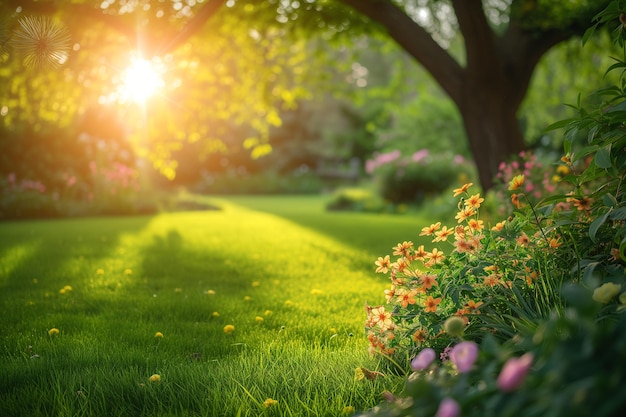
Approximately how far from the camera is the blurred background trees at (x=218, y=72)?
6.20m

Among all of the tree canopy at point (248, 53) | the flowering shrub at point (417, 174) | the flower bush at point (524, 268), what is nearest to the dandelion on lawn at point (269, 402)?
the flower bush at point (524, 268)

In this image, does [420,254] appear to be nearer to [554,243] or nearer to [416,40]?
[554,243]

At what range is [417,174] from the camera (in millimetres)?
14648

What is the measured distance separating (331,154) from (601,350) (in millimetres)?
32438

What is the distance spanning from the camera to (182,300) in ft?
12.8

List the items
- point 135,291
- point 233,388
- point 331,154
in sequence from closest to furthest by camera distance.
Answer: point 233,388 → point 135,291 → point 331,154

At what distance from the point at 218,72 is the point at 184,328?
22.7 feet

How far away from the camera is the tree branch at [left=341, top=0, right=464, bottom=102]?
20.0 ft

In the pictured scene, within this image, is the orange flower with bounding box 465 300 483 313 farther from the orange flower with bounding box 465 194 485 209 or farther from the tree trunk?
the tree trunk

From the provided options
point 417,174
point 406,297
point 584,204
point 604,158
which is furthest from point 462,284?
point 417,174

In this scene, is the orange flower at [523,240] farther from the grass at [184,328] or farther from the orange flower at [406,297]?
the grass at [184,328]

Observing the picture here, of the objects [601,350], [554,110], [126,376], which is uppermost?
[554,110]

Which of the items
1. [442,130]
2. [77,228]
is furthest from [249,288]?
[442,130]

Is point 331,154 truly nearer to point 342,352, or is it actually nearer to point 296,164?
point 296,164
